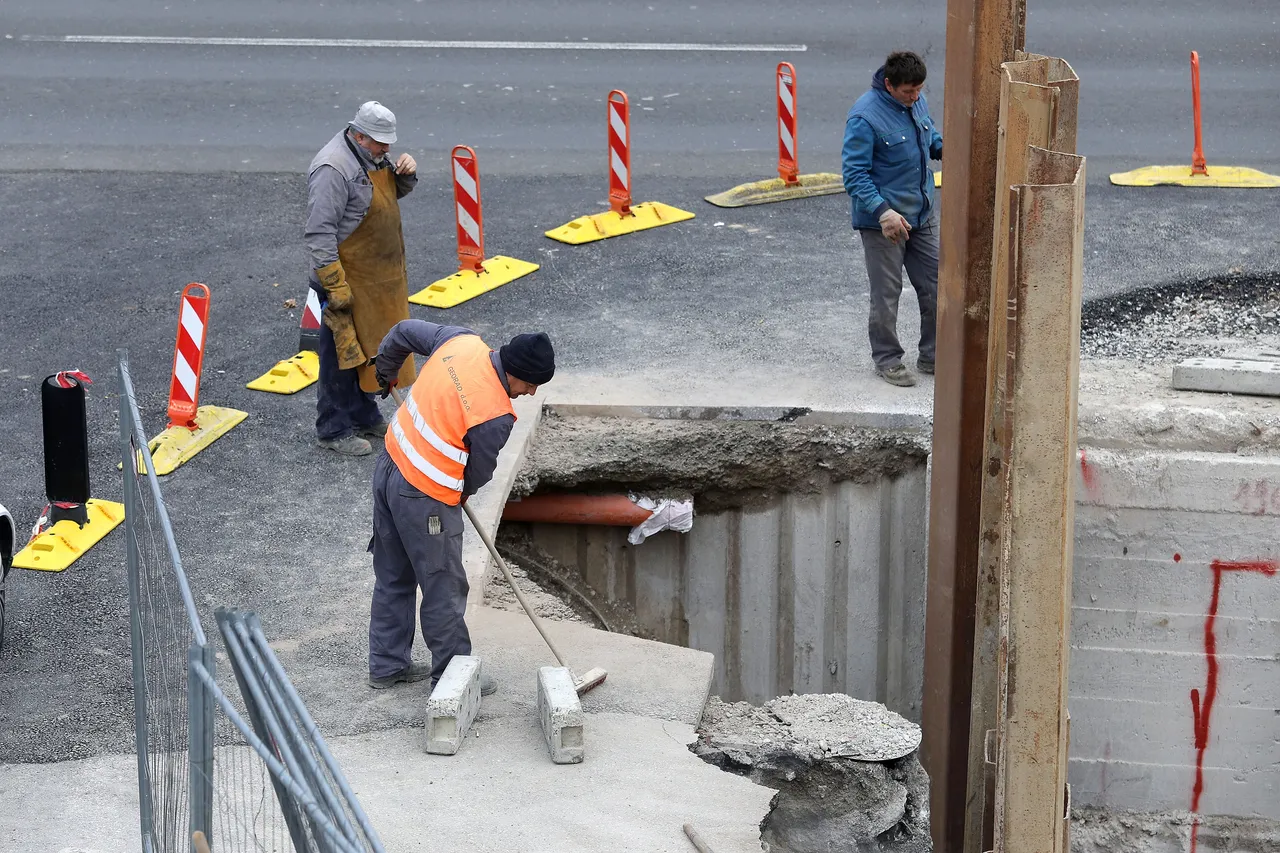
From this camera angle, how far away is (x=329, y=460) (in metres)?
8.45

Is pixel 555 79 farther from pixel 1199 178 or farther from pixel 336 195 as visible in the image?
pixel 336 195

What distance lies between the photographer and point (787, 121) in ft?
38.7

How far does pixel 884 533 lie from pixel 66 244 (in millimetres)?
6633

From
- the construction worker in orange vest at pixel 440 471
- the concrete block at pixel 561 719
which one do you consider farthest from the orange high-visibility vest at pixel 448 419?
the concrete block at pixel 561 719

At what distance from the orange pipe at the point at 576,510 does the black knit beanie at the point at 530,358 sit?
2966mm

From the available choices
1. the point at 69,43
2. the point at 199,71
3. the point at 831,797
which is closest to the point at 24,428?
the point at 831,797

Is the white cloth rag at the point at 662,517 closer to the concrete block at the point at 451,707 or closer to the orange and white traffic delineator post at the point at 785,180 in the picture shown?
the concrete block at the point at 451,707

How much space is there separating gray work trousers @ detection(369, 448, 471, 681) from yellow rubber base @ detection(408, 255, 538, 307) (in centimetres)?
409

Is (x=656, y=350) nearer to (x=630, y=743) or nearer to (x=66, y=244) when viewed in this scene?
(x=630, y=743)

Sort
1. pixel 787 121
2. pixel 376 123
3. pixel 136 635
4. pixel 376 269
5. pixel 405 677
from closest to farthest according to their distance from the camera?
pixel 136 635
pixel 405 677
pixel 376 123
pixel 376 269
pixel 787 121

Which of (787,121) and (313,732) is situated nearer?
(313,732)

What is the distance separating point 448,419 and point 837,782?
2513mm

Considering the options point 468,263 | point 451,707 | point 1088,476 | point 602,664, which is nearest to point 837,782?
point 602,664

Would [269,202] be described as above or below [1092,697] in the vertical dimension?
above
